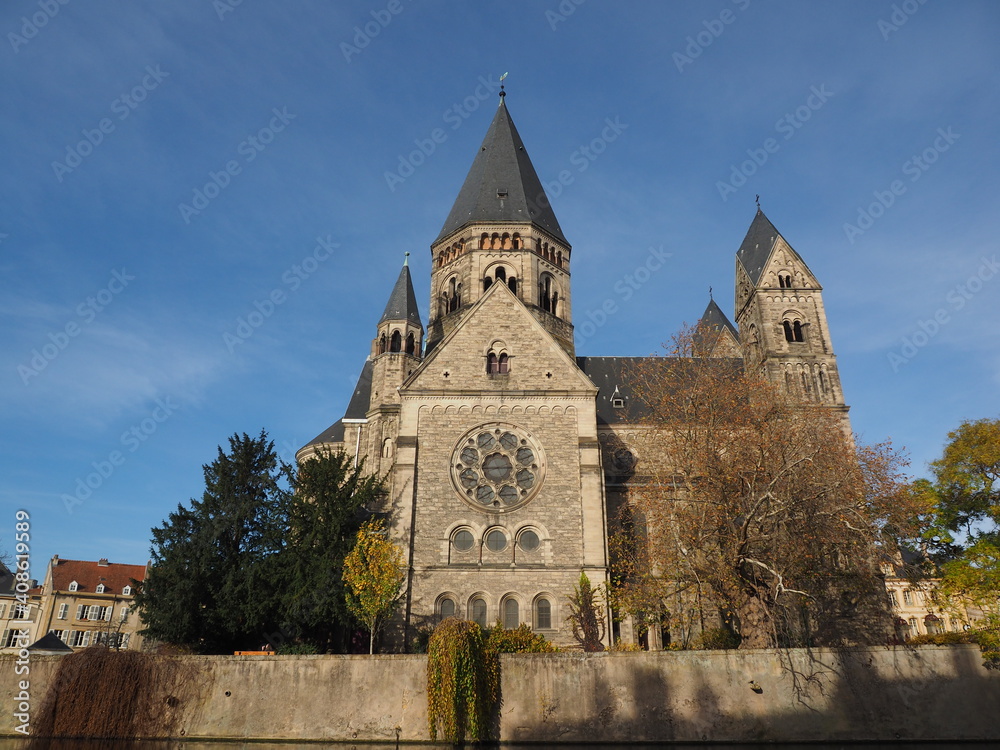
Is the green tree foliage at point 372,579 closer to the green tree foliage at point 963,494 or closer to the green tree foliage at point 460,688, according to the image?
the green tree foliage at point 460,688

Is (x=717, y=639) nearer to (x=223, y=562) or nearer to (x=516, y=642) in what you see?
(x=516, y=642)

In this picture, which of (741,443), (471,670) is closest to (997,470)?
(741,443)

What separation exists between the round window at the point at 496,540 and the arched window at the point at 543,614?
2.54m

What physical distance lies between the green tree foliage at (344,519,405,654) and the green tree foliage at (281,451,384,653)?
709 mm

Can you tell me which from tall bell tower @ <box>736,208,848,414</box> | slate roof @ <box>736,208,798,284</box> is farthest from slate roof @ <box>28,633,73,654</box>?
slate roof @ <box>736,208,798,284</box>

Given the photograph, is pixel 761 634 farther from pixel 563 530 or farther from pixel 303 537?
pixel 303 537

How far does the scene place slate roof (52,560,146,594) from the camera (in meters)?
53.2

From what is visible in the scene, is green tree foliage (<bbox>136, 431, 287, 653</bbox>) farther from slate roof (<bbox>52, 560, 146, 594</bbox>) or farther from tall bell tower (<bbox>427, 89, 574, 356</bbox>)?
slate roof (<bbox>52, 560, 146, 594</bbox>)

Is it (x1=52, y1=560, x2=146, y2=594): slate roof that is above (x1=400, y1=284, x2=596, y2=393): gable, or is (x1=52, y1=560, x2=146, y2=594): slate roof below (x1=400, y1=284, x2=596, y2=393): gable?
below

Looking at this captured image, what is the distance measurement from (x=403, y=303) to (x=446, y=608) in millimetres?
17217

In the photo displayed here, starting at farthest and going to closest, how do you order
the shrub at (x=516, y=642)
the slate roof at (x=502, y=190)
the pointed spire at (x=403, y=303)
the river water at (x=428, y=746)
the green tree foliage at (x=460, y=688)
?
1. the slate roof at (x=502, y=190)
2. the pointed spire at (x=403, y=303)
3. the shrub at (x=516, y=642)
4. the green tree foliage at (x=460, y=688)
5. the river water at (x=428, y=746)

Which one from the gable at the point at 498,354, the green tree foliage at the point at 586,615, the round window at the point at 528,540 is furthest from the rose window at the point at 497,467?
the green tree foliage at the point at 586,615

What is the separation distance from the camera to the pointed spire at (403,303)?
3644 cm

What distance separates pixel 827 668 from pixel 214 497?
22.3 meters
